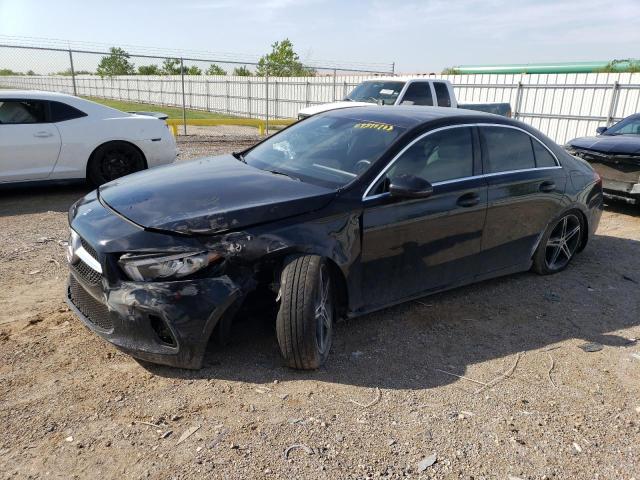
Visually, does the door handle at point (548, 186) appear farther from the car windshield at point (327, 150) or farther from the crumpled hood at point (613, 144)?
the crumpled hood at point (613, 144)

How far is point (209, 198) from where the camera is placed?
337cm

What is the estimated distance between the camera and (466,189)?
4.12 meters

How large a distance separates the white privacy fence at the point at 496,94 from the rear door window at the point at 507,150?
374 inches

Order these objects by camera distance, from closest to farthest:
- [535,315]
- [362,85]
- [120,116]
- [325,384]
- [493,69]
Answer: [325,384] → [535,315] → [120,116] → [362,85] → [493,69]

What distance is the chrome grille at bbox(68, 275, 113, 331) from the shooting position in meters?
3.14

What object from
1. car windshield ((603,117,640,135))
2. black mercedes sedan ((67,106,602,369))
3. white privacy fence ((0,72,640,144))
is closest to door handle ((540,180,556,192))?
black mercedes sedan ((67,106,602,369))

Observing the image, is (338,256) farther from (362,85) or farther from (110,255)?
(362,85)

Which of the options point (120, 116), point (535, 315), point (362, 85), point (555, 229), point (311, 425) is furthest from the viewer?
point (362, 85)

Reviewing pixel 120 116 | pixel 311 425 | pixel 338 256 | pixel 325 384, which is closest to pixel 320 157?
pixel 338 256

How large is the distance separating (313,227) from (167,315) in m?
1.02

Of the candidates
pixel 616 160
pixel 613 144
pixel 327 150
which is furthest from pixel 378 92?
pixel 327 150

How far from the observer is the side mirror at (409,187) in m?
3.54

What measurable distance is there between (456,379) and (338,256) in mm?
1086

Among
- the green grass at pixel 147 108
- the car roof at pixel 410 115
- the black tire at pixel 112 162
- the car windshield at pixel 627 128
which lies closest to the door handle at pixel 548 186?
the car roof at pixel 410 115
